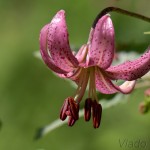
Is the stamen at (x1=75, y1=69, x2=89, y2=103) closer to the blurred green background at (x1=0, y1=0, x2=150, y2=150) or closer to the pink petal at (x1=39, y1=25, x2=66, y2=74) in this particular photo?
the pink petal at (x1=39, y1=25, x2=66, y2=74)

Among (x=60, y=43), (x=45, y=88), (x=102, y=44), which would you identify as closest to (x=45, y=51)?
(x=60, y=43)

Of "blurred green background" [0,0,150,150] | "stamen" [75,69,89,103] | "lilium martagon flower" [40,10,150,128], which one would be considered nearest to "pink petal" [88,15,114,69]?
"lilium martagon flower" [40,10,150,128]

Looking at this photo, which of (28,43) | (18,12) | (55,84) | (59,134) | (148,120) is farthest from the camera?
(18,12)

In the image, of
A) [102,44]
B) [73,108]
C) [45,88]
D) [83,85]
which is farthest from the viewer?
[45,88]

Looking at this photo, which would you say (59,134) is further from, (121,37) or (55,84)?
(121,37)

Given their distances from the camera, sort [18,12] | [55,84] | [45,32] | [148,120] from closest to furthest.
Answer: [45,32], [148,120], [55,84], [18,12]

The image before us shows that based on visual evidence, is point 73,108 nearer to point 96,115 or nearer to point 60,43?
point 96,115

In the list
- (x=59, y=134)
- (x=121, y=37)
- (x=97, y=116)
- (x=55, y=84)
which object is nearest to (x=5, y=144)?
(x=59, y=134)
